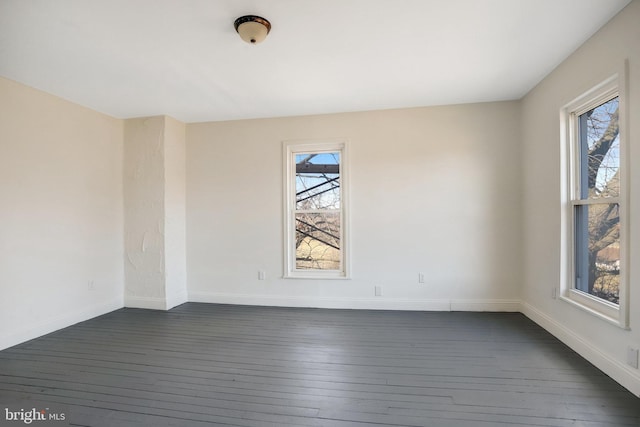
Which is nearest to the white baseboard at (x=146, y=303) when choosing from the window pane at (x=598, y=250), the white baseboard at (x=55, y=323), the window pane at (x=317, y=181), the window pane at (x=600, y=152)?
the white baseboard at (x=55, y=323)

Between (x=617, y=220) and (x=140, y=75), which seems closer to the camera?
(x=617, y=220)

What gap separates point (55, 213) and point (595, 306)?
16.9 feet

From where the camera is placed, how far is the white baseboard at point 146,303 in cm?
379

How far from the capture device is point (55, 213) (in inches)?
123

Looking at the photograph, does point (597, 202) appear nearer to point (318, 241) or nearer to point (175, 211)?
point (318, 241)

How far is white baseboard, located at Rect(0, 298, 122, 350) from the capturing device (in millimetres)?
2721

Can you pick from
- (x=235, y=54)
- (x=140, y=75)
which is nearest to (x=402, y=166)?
(x=235, y=54)

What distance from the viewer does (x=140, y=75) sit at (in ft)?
8.98

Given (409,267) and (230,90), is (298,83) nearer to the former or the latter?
(230,90)

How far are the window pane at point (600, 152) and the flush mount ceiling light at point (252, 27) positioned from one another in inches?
104

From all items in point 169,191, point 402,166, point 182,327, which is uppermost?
point 402,166

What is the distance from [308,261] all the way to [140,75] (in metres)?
2.78

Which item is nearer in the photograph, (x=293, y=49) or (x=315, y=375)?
(x=315, y=375)

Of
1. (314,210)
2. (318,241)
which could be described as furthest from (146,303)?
(314,210)
